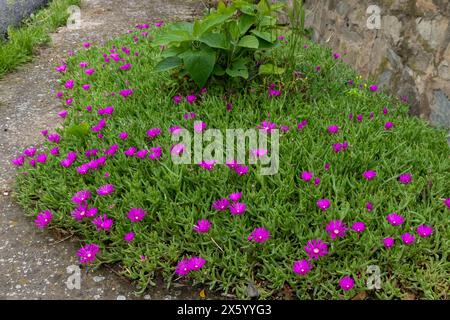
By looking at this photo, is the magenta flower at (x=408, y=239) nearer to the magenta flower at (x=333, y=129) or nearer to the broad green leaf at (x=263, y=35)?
the magenta flower at (x=333, y=129)

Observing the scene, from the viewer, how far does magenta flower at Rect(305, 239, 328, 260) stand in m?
2.06

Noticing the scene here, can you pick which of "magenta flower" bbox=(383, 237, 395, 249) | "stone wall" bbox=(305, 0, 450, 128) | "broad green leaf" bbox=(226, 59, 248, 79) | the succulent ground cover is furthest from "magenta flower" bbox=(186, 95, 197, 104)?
"magenta flower" bbox=(383, 237, 395, 249)

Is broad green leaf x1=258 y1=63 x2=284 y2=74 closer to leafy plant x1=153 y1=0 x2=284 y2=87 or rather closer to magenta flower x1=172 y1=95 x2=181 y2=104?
leafy plant x1=153 y1=0 x2=284 y2=87

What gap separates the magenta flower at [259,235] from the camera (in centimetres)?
212

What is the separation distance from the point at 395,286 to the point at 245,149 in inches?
46.6

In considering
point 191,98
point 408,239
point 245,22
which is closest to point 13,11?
point 191,98

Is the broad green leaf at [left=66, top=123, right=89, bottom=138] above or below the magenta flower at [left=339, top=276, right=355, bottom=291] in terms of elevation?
above

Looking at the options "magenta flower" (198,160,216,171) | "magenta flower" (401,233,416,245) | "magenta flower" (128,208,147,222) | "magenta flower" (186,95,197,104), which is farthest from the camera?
"magenta flower" (186,95,197,104)

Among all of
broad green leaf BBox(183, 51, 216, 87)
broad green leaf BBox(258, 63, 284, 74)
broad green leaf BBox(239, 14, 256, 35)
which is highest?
broad green leaf BBox(239, 14, 256, 35)

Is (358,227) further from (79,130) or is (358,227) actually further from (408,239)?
(79,130)

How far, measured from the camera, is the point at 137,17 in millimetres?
6629

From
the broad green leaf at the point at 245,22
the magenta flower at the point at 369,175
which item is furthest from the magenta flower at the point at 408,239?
the broad green leaf at the point at 245,22

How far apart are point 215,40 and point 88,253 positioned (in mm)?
1772

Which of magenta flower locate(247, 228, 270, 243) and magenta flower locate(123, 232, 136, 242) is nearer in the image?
magenta flower locate(247, 228, 270, 243)
